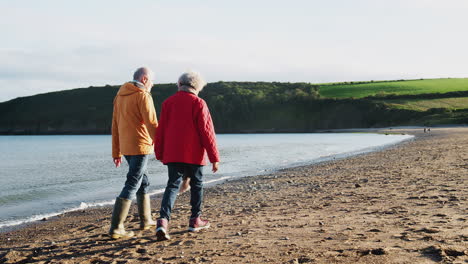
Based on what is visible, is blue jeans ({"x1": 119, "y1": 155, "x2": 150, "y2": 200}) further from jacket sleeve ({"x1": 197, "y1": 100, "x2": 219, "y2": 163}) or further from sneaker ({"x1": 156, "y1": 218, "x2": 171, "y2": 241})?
jacket sleeve ({"x1": 197, "y1": 100, "x2": 219, "y2": 163})

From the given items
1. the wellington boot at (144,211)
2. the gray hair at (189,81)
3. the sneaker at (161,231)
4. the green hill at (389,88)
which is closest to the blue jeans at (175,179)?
the sneaker at (161,231)

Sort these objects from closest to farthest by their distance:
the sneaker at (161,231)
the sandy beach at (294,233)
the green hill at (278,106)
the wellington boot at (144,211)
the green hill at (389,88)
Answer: the sandy beach at (294,233)
the sneaker at (161,231)
the wellington boot at (144,211)
the green hill at (278,106)
the green hill at (389,88)

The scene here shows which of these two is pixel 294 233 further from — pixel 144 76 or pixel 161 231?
pixel 144 76

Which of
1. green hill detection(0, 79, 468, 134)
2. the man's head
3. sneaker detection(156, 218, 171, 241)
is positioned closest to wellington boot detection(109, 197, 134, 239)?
sneaker detection(156, 218, 171, 241)

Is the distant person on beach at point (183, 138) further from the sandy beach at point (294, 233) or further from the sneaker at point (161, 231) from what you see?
the sandy beach at point (294, 233)

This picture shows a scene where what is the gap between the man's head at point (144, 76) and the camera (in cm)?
587

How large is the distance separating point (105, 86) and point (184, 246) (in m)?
139

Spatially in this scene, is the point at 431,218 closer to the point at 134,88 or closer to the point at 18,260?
the point at 134,88

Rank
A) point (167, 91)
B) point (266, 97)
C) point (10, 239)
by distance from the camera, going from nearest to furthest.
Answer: point (10, 239)
point (266, 97)
point (167, 91)

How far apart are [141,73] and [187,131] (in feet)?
3.66

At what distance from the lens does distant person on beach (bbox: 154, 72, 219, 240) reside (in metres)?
5.52

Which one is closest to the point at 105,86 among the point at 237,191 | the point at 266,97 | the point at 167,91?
the point at 167,91

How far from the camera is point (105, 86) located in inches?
5404

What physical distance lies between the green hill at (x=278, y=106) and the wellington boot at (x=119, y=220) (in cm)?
7957
